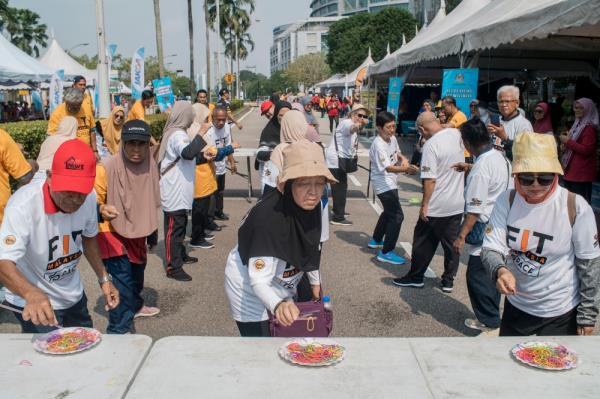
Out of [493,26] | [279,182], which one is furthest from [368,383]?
[493,26]

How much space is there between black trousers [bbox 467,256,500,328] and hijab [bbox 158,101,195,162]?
3174mm

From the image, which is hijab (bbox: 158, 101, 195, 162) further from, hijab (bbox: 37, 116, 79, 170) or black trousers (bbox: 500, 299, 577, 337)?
black trousers (bbox: 500, 299, 577, 337)

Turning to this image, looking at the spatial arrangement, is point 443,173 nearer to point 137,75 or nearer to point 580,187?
point 580,187

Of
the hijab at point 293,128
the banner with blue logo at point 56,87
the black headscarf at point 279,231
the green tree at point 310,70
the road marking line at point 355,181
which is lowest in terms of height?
the road marking line at point 355,181

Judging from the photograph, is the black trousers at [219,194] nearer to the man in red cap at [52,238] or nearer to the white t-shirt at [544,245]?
the man in red cap at [52,238]

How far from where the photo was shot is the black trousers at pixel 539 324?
2.95 metres

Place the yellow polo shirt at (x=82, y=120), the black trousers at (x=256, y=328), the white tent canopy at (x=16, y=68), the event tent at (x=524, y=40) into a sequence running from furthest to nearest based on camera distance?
the white tent canopy at (x=16, y=68) → the yellow polo shirt at (x=82, y=120) → the event tent at (x=524, y=40) → the black trousers at (x=256, y=328)

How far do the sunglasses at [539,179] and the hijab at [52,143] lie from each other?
313 centimetres

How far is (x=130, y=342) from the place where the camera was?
2.40 metres

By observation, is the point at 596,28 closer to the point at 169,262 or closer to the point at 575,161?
the point at 575,161

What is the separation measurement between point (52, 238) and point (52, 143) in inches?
75.1

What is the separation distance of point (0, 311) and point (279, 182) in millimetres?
3679

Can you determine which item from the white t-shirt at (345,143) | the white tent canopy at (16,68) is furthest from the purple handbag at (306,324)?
the white tent canopy at (16,68)

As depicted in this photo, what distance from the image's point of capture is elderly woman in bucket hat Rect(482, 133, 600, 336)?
105 inches
